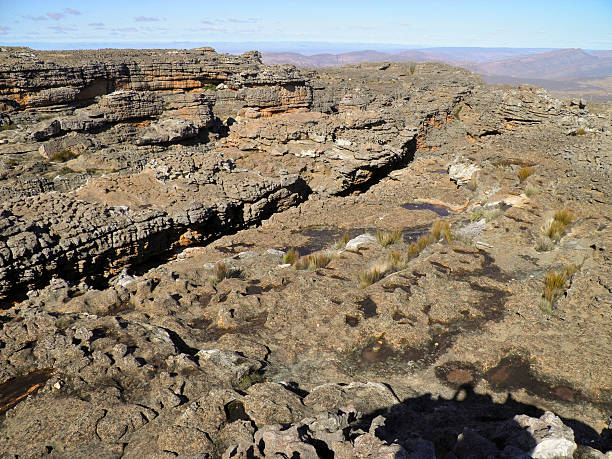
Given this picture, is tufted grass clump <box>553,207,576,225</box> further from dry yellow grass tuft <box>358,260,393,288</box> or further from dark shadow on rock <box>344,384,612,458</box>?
dark shadow on rock <box>344,384,612,458</box>

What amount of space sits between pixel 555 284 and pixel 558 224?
3363 mm

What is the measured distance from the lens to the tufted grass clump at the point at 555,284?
7085mm

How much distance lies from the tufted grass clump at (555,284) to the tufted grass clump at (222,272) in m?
6.65

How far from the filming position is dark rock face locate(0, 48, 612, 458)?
4633mm

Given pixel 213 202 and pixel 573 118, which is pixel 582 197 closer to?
pixel 573 118

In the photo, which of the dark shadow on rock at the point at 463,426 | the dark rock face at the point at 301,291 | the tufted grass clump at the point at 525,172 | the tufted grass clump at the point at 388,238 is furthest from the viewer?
the tufted grass clump at the point at 525,172

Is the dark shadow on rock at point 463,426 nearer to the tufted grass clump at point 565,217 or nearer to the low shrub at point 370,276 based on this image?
the low shrub at point 370,276

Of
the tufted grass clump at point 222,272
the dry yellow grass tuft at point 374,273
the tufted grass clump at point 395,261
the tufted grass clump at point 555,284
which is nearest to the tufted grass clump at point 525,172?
the tufted grass clump at point 555,284

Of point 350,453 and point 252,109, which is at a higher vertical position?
point 252,109

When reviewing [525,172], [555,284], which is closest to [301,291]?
[555,284]

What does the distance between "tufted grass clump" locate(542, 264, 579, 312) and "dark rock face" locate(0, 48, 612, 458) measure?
16 cm

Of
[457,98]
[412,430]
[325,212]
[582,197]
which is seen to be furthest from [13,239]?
[457,98]

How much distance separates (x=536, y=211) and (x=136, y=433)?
11400mm

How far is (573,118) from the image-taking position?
17.8 metres
